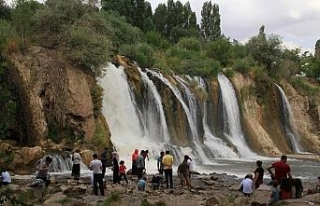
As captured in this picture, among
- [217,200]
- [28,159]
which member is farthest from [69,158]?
[217,200]

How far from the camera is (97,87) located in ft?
101

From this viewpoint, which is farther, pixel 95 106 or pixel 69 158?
pixel 95 106

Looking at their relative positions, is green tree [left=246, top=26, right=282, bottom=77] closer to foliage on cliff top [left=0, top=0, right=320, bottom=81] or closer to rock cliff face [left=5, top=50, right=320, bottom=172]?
foliage on cliff top [left=0, top=0, right=320, bottom=81]

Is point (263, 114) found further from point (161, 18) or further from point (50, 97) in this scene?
point (161, 18)

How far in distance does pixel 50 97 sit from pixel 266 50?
3660 cm

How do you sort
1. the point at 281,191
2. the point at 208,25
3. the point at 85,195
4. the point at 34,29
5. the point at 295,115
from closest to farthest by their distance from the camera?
1. the point at 281,191
2. the point at 85,195
3. the point at 34,29
4. the point at 295,115
5. the point at 208,25

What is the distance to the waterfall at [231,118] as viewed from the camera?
1746 inches

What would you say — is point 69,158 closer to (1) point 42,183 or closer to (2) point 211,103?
(1) point 42,183

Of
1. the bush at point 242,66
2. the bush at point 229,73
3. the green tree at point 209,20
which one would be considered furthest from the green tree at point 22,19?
the green tree at point 209,20

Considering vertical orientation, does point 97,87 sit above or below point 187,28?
below

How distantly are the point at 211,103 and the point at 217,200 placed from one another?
2907 centimetres

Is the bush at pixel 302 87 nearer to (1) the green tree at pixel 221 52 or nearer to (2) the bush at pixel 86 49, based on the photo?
(1) the green tree at pixel 221 52

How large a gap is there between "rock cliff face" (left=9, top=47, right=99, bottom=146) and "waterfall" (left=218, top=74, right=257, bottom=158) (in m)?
18.0

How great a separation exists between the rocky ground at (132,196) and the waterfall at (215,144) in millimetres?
17063
